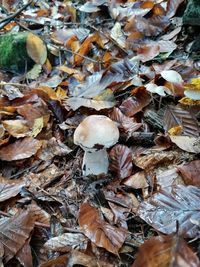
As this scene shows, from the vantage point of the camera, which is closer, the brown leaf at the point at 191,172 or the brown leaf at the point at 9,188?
the brown leaf at the point at 191,172

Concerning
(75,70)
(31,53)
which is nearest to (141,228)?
(75,70)

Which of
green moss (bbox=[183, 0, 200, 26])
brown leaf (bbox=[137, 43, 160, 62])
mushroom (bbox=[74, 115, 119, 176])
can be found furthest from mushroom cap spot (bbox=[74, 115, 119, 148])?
green moss (bbox=[183, 0, 200, 26])

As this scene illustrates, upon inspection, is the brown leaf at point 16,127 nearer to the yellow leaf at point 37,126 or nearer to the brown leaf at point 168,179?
the yellow leaf at point 37,126

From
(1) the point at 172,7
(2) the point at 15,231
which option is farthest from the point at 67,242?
(1) the point at 172,7

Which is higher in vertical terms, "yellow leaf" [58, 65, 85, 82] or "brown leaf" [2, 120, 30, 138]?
"yellow leaf" [58, 65, 85, 82]

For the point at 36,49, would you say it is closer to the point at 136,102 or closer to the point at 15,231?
the point at 136,102

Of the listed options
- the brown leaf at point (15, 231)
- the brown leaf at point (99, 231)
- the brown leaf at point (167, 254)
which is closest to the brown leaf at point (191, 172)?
the brown leaf at point (99, 231)

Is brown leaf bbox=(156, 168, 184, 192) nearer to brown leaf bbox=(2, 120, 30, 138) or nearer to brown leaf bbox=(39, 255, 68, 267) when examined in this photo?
brown leaf bbox=(39, 255, 68, 267)
